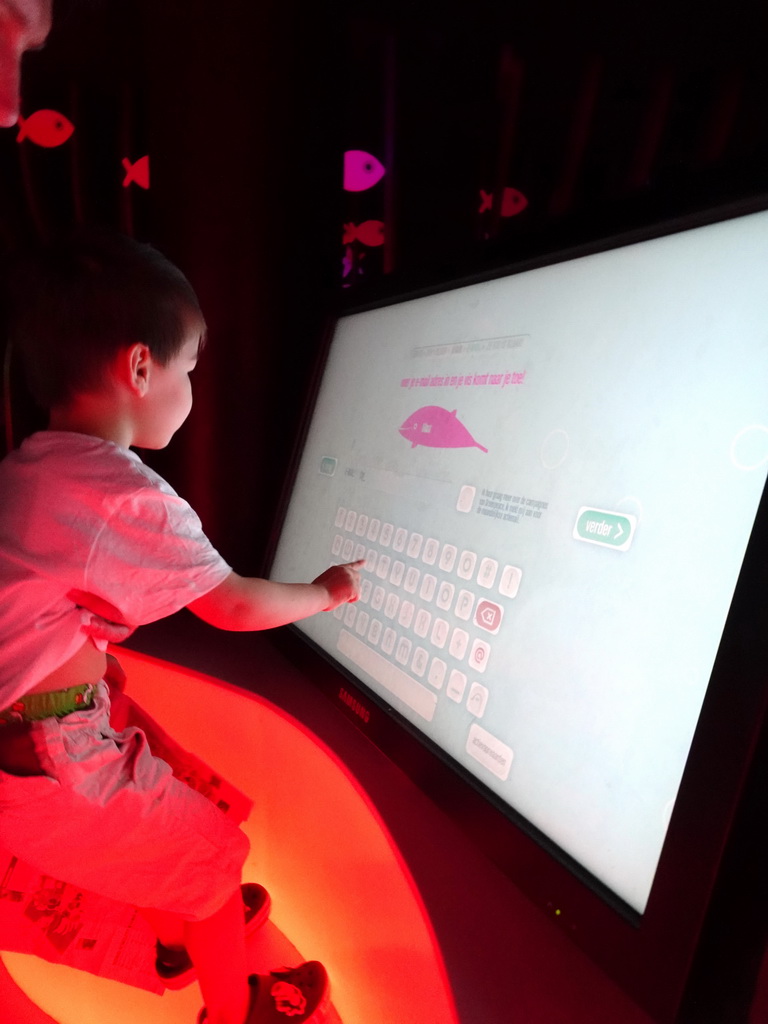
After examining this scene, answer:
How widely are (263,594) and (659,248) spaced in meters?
0.38

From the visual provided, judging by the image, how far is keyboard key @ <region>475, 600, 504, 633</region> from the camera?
0.44m

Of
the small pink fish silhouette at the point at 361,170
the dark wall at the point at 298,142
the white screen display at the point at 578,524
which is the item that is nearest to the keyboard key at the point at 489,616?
the white screen display at the point at 578,524

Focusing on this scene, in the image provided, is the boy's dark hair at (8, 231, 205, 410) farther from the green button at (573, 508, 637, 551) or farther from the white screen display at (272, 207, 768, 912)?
the green button at (573, 508, 637, 551)

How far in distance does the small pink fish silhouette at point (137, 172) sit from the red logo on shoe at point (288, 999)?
2.90 feet

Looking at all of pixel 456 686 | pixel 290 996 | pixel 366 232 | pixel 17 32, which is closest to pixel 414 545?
pixel 456 686

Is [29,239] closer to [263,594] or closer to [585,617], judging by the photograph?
[263,594]

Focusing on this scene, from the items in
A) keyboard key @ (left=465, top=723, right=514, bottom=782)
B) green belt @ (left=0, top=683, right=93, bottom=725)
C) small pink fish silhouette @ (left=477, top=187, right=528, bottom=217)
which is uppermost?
small pink fish silhouette @ (left=477, top=187, right=528, bottom=217)

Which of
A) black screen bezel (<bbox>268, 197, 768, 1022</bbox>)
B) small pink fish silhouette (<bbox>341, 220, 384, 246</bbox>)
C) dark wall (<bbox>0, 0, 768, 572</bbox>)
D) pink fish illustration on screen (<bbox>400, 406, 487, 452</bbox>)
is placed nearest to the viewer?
black screen bezel (<bbox>268, 197, 768, 1022</bbox>)

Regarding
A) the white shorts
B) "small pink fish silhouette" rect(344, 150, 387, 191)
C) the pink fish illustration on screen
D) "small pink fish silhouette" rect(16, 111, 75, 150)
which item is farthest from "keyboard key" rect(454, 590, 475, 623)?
"small pink fish silhouette" rect(16, 111, 75, 150)

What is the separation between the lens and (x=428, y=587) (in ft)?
1.67

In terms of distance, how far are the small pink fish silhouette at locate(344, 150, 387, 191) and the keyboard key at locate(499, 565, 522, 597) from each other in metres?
0.63

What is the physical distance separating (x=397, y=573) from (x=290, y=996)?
0.36 metres

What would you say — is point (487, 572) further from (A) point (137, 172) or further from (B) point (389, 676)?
(A) point (137, 172)

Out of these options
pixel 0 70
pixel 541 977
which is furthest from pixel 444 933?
pixel 0 70
